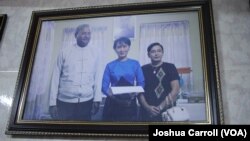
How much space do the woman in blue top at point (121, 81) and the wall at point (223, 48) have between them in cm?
25

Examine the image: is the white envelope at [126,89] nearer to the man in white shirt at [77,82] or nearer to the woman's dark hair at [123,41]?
the man in white shirt at [77,82]

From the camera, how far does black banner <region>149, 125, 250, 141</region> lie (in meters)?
0.71

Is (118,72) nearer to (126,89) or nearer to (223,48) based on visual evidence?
(126,89)

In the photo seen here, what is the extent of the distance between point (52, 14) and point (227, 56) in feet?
2.58

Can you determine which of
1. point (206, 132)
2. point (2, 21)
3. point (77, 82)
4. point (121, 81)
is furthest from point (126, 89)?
point (2, 21)

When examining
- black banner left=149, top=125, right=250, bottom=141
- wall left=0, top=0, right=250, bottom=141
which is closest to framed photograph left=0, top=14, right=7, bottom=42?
wall left=0, top=0, right=250, bottom=141

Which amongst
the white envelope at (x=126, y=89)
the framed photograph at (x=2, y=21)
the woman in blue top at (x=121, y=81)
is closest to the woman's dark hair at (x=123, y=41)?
the woman in blue top at (x=121, y=81)

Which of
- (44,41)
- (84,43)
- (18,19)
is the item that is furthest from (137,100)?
(18,19)

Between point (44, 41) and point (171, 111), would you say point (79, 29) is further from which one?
point (171, 111)

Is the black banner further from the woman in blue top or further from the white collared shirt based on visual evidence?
the white collared shirt

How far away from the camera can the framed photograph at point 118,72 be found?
0.89 meters

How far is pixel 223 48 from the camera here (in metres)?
0.97

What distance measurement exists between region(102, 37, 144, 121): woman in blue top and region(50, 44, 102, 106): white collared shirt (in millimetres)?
41

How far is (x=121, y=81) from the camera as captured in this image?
3.19 ft
